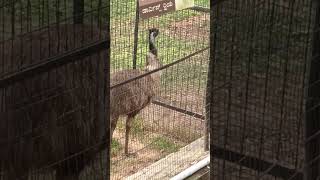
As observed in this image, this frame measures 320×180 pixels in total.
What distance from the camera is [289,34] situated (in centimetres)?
100

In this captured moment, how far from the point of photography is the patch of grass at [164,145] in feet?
17.2

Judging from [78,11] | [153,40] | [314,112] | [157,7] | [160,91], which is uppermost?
[78,11]

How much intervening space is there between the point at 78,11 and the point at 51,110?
0.14 meters

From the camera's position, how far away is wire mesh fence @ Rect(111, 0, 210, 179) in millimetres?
4977

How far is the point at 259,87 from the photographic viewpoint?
40.4 inches

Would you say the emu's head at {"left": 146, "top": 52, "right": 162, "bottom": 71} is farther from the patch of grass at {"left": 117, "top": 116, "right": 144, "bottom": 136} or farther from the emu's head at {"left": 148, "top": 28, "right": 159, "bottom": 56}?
the patch of grass at {"left": 117, "top": 116, "right": 144, "bottom": 136}

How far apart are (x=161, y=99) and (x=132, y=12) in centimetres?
83

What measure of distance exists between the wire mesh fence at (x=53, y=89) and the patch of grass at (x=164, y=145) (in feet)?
14.2

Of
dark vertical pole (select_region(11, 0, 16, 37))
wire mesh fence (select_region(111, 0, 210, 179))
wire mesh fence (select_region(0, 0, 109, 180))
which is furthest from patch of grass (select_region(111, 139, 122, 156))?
dark vertical pole (select_region(11, 0, 16, 37))

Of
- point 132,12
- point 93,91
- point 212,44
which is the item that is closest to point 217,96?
point 212,44

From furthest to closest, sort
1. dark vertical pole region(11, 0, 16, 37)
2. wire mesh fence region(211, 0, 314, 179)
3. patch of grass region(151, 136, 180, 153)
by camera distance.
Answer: patch of grass region(151, 136, 180, 153) → wire mesh fence region(211, 0, 314, 179) → dark vertical pole region(11, 0, 16, 37)

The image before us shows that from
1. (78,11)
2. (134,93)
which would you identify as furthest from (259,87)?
(134,93)

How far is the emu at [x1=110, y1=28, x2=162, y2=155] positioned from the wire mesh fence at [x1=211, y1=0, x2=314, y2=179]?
3960 millimetres

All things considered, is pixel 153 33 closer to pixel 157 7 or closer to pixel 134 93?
pixel 134 93
